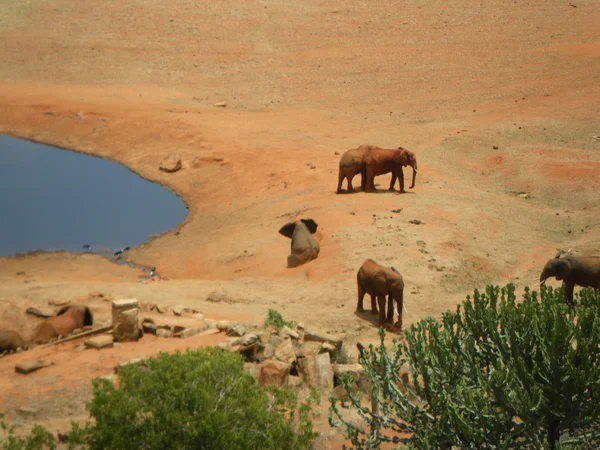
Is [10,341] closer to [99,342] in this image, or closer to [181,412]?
[99,342]

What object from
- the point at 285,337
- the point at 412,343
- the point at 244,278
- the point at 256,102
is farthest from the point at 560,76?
the point at 412,343

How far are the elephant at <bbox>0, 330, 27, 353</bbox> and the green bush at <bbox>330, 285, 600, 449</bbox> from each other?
649 cm

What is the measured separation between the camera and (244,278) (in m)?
20.3

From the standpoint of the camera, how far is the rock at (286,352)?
13070 millimetres

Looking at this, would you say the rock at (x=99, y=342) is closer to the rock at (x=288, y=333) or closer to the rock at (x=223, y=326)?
the rock at (x=223, y=326)

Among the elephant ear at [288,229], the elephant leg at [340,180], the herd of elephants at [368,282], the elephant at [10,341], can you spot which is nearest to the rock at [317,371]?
the herd of elephants at [368,282]

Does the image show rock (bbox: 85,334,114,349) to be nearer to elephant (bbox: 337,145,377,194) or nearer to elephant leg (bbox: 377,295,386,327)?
elephant leg (bbox: 377,295,386,327)

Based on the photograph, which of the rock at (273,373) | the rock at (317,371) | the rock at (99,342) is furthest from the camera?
the rock at (99,342)

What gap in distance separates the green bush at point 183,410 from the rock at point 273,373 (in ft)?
7.95

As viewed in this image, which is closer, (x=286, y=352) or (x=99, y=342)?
(x=286, y=352)

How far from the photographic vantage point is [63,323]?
582 inches

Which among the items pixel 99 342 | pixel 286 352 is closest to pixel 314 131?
pixel 99 342

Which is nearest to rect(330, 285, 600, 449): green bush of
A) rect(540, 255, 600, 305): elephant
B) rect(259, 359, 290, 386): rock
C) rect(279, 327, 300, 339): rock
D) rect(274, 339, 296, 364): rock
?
rect(259, 359, 290, 386): rock

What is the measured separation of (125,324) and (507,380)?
21.3 feet
